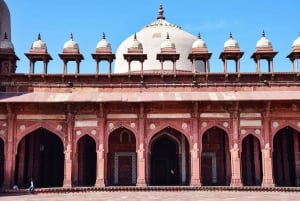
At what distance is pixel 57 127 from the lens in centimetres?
1778

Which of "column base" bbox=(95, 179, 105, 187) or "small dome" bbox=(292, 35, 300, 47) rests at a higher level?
"small dome" bbox=(292, 35, 300, 47)

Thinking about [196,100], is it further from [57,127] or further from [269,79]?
[57,127]

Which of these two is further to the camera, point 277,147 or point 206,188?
point 277,147

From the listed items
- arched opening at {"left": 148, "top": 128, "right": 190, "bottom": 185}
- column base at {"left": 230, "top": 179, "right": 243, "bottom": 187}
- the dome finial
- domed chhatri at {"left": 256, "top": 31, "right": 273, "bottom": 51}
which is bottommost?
column base at {"left": 230, "top": 179, "right": 243, "bottom": 187}

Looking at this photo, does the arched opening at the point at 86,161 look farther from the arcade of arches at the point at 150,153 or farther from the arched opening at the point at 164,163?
the arched opening at the point at 164,163

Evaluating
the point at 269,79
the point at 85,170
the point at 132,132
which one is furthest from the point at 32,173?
the point at 269,79

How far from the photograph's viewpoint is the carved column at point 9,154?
1716 centimetres

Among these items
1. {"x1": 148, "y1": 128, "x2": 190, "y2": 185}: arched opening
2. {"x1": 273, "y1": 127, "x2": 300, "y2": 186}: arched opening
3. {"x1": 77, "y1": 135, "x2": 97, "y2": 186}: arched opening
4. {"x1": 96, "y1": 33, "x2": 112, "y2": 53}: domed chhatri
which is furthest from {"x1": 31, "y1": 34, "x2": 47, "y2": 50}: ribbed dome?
{"x1": 273, "y1": 127, "x2": 300, "y2": 186}: arched opening

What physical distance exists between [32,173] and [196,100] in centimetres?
782

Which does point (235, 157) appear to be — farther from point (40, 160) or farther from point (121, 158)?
point (40, 160)

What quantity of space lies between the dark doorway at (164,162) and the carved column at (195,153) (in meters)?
2.80

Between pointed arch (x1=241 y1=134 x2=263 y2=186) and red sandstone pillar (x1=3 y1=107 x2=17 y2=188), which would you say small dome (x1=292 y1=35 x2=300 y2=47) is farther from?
red sandstone pillar (x1=3 y1=107 x2=17 y2=188)

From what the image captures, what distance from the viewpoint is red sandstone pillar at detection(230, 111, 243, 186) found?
17094mm

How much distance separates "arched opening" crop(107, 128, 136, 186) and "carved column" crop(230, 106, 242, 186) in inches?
175
